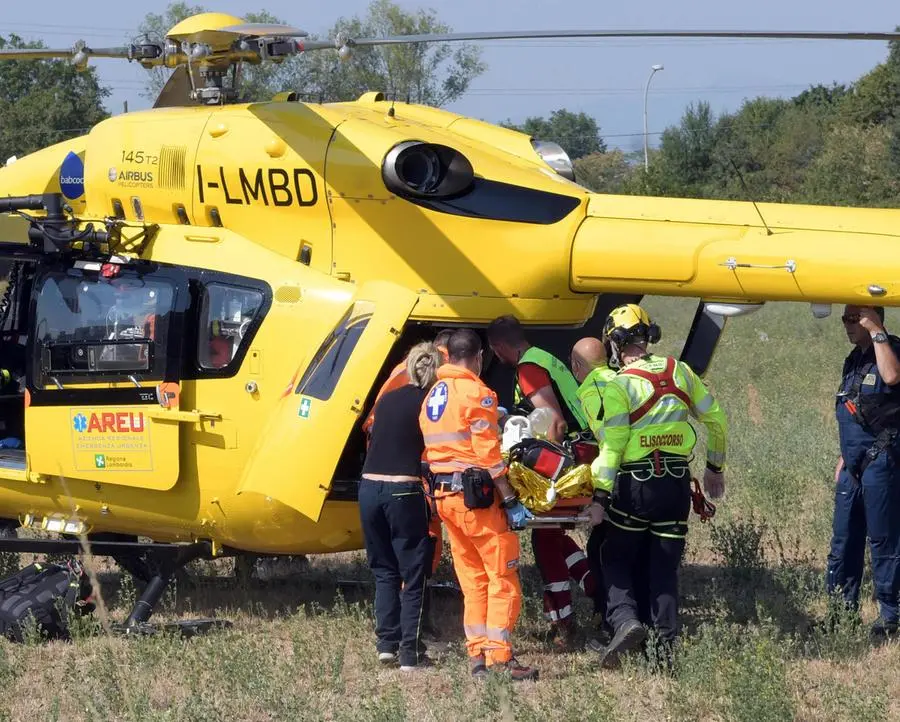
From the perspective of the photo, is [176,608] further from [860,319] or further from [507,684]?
[860,319]

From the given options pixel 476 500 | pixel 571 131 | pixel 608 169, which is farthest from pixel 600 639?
pixel 571 131

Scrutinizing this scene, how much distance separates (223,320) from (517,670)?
9.03 feet

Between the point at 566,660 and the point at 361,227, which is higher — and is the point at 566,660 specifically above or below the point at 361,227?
below

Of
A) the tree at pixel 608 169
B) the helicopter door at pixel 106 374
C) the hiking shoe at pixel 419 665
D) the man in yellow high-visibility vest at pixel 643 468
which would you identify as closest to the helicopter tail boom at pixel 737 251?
the man in yellow high-visibility vest at pixel 643 468

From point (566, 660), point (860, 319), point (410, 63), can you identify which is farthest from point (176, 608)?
point (410, 63)

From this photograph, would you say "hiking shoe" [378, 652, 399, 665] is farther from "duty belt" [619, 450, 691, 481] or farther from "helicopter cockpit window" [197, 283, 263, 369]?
"helicopter cockpit window" [197, 283, 263, 369]

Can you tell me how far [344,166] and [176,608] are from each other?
3.26 meters

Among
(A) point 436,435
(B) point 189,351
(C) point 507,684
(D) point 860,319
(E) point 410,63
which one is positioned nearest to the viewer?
(C) point 507,684

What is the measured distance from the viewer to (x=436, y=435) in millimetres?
6707

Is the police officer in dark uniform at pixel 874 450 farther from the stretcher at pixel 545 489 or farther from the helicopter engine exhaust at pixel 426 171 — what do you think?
the helicopter engine exhaust at pixel 426 171

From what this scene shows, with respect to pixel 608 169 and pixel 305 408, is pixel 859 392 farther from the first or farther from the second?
pixel 608 169

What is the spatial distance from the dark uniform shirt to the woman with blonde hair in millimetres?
2438

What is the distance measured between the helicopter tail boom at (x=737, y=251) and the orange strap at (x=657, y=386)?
1.68 feet

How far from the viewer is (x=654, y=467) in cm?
688
